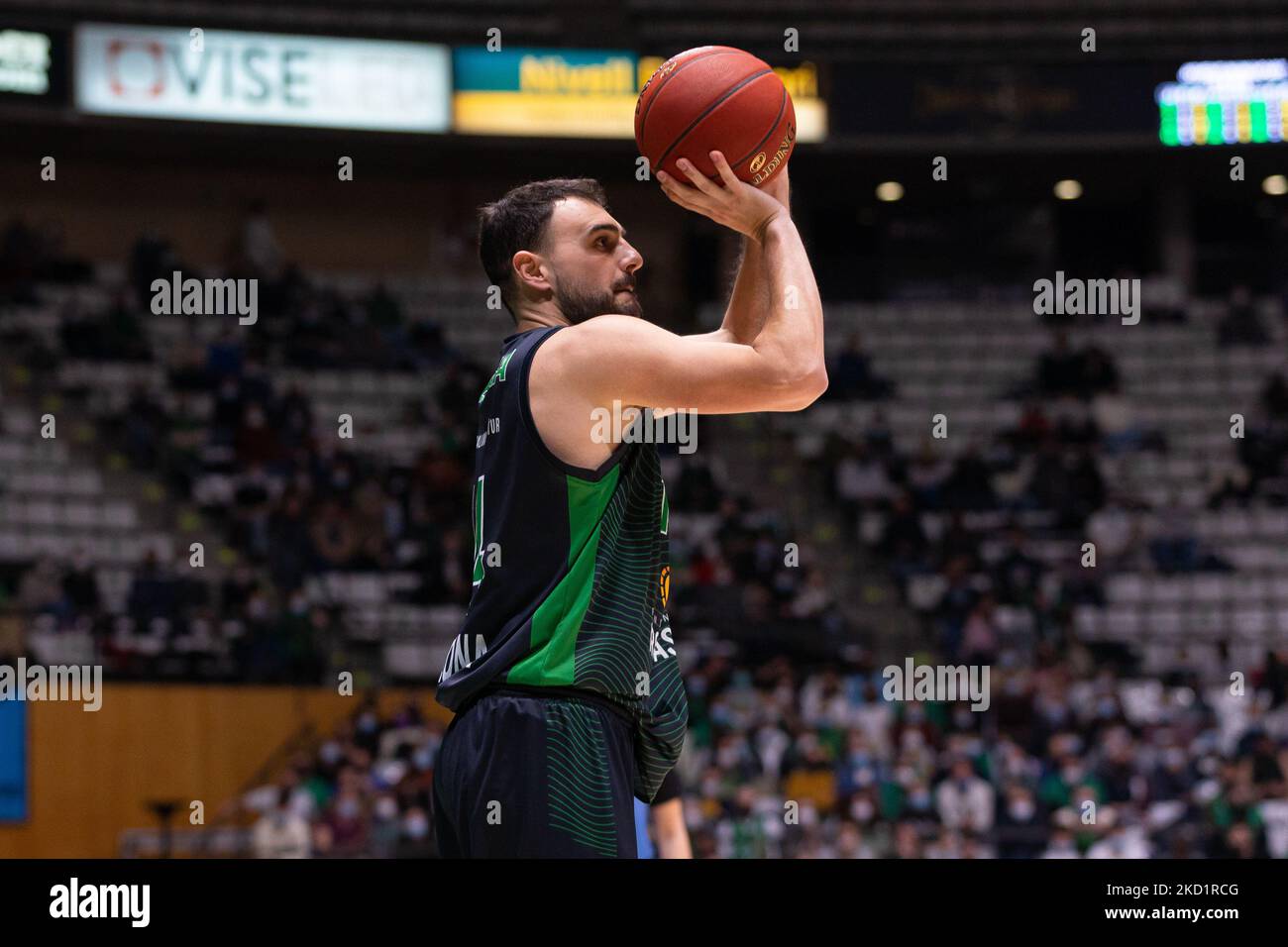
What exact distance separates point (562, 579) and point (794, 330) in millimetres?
641

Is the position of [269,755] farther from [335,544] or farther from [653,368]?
[653,368]

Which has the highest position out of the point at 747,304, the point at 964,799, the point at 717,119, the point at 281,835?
the point at 717,119

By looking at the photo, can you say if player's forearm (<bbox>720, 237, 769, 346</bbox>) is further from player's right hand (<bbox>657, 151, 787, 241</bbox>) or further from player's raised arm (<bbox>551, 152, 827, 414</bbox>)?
player's raised arm (<bbox>551, 152, 827, 414</bbox>)

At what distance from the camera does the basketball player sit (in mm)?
2994

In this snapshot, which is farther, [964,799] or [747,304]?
[964,799]

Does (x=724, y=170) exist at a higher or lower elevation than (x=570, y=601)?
higher

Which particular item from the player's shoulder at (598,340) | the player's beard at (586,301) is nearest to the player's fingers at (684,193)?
the player's beard at (586,301)

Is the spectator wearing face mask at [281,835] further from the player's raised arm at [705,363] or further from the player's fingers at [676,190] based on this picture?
the player's raised arm at [705,363]

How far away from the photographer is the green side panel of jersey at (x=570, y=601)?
304 cm

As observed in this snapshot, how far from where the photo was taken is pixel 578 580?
309cm

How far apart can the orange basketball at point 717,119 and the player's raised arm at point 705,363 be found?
440 mm

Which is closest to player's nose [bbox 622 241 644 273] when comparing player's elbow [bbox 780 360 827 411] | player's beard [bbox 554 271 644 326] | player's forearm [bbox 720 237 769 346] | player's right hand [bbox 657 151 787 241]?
player's beard [bbox 554 271 644 326]

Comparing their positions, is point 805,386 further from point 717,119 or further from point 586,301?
point 717,119

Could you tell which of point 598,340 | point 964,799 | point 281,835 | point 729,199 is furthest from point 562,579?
point 964,799
